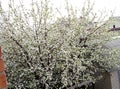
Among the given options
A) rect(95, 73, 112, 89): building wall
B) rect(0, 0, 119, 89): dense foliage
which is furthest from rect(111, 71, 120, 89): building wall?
rect(0, 0, 119, 89): dense foliage

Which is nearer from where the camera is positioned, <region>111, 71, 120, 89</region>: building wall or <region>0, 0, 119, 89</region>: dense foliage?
<region>0, 0, 119, 89</region>: dense foliage

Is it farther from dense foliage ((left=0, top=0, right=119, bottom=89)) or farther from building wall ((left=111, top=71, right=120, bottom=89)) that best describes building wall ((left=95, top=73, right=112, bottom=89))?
dense foliage ((left=0, top=0, right=119, bottom=89))

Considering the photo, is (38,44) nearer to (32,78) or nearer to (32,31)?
(32,31)

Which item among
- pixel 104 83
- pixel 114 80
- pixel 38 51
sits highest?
pixel 38 51

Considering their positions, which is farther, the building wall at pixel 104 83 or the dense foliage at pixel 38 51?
the building wall at pixel 104 83

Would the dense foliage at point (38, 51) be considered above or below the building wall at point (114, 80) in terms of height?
above

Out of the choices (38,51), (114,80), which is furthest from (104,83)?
(38,51)

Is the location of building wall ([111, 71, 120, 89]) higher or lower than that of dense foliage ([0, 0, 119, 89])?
lower

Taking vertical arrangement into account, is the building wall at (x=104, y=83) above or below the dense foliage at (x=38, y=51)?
below

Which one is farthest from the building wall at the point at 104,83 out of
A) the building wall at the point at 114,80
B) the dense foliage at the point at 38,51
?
the dense foliage at the point at 38,51

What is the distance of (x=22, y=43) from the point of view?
7.95 meters

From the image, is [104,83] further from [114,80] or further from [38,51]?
[38,51]

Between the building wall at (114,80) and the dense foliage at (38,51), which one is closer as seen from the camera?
the dense foliage at (38,51)

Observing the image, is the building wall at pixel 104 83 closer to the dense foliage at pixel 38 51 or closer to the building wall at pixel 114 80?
the building wall at pixel 114 80
